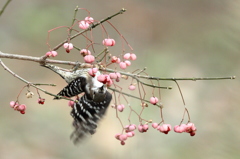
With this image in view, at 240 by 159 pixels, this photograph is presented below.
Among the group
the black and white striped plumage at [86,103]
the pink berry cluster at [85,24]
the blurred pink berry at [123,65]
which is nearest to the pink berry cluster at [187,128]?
the blurred pink berry at [123,65]

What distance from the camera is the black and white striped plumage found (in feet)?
10.0

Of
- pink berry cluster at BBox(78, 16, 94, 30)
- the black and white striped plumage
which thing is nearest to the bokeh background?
the black and white striped plumage

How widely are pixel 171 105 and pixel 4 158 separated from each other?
2.96m

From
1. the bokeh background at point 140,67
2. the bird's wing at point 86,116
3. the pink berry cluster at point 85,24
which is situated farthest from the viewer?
the bokeh background at point 140,67

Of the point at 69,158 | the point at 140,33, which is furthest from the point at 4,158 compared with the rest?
the point at 140,33

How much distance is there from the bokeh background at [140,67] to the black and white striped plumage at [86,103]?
1931 millimetres

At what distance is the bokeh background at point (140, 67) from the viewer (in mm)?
6852

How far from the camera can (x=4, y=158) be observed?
22.4 feet

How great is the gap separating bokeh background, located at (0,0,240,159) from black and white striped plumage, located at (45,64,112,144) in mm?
1931

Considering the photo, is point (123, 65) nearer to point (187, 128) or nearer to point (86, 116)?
point (187, 128)

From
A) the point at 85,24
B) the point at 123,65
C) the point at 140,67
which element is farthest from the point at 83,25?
the point at 140,67

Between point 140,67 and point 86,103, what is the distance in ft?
16.7

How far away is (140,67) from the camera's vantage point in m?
8.23

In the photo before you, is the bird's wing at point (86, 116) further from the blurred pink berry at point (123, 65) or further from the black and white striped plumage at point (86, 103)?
the blurred pink berry at point (123, 65)
